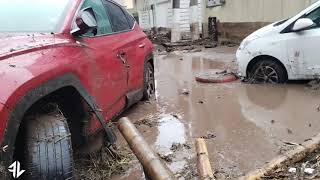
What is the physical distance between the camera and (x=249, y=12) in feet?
52.3

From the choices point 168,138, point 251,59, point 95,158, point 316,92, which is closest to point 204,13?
point 251,59

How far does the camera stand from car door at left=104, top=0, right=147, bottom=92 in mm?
5961

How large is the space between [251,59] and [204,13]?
10739mm

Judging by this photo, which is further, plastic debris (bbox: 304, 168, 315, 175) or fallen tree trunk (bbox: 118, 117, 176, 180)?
plastic debris (bbox: 304, 168, 315, 175)

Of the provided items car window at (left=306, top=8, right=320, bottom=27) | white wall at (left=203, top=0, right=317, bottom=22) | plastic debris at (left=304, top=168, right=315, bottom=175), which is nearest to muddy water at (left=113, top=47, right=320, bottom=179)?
plastic debris at (left=304, top=168, right=315, bottom=175)

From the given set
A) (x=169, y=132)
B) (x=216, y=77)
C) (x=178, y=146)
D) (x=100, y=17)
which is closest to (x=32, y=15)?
(x=100, y=17)

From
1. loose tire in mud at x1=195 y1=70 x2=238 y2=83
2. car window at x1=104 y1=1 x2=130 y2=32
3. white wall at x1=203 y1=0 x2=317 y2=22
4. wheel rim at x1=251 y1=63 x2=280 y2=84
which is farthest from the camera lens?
white wall at x1=203 y1=0 x2=317 y2=22

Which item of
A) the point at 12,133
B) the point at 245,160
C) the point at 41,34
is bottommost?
the point at 245,160

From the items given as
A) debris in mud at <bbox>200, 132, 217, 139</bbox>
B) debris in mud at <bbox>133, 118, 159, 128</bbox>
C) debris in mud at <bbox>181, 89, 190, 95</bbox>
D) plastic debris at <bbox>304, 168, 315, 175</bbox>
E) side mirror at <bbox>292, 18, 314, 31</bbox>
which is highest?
side mirror at <bbox>292, 18, 314, 31</bbox>

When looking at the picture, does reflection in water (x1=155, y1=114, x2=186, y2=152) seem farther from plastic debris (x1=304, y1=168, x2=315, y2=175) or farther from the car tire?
the car tire

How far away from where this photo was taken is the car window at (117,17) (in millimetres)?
5961

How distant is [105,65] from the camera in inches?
191

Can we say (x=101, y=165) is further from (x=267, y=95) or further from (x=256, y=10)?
(x=256, y=10)

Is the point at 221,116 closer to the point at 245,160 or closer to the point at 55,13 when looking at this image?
the point at 245,160
